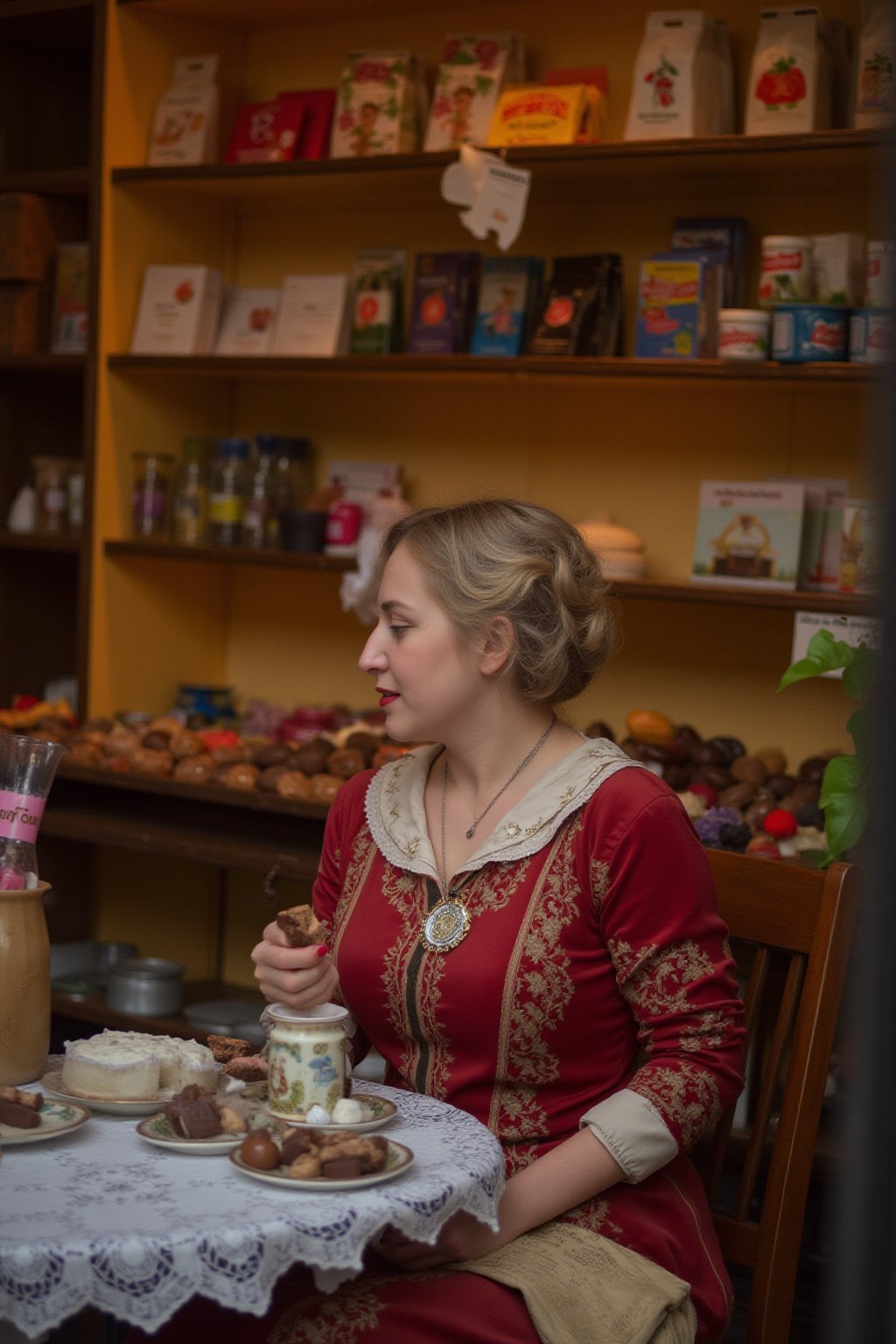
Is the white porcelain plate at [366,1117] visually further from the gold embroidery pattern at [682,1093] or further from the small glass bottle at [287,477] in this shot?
the small glass bottle at [287,477]

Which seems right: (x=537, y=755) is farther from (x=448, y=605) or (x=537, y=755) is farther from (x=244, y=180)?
(x=244, y=180)

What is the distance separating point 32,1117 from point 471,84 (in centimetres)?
255

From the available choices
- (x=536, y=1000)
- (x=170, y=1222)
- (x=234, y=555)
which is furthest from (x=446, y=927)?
(x=234, y=555)

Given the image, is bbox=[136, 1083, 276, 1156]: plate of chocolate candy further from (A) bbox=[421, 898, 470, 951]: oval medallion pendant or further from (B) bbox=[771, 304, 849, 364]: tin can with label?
(B) bbox=[771, 304, 849, 364]: tin can with label

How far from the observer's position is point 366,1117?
1.42 meters

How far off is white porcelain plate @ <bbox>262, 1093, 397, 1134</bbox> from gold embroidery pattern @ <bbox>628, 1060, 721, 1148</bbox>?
10.7 inches

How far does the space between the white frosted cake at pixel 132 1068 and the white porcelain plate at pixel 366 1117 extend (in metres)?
0.08

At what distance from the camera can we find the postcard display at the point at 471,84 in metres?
3.27

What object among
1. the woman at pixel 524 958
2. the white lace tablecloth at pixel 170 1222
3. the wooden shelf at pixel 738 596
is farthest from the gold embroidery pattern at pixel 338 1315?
the wooden shelf at pixel 738 596

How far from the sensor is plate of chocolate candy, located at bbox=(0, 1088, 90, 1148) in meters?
1.32

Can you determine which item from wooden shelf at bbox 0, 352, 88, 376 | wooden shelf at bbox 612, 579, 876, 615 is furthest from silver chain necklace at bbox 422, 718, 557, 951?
wooden shelf at bbox 0, 352, 88, 376

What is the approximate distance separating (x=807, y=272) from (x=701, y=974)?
1.70 m

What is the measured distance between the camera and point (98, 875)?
4012 millimetres

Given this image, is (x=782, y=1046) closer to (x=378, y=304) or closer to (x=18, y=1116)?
(x=18, y=1116)
